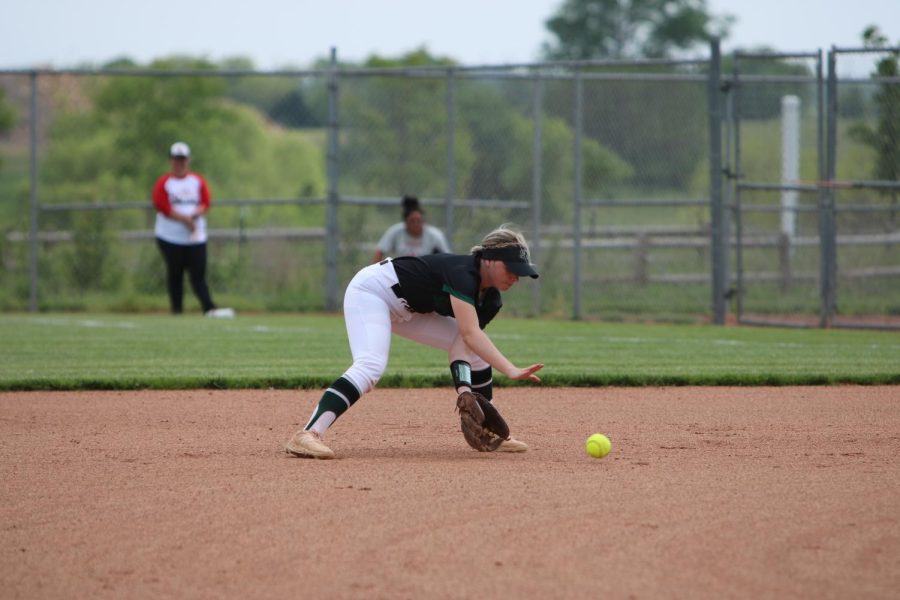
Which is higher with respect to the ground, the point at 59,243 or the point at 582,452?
the point at 59,243

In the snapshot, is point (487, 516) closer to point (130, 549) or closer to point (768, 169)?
point (130, 549)

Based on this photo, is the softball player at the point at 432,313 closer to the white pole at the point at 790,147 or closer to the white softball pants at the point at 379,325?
the white softball pants at the point at 379,325

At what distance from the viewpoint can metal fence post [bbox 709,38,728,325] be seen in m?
14.9

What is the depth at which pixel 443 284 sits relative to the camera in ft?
21.3

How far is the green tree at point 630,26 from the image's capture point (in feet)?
227

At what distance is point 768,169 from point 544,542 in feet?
58.2

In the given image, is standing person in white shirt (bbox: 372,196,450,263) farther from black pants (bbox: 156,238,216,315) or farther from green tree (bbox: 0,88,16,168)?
green tree (bbox: 0,88,16,168)

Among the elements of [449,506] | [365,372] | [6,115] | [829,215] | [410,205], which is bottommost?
[449,506]

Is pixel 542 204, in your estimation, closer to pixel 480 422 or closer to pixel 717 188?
pixel 717 188

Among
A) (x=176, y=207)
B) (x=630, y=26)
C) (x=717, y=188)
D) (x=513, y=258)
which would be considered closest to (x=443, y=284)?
(x=513, y=258)

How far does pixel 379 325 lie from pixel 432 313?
0.41 m

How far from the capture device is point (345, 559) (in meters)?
4.46

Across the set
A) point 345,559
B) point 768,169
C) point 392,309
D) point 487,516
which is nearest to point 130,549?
point 345,559

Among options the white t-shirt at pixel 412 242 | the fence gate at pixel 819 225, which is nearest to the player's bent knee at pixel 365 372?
the white t-shirt at pixel 412 242
